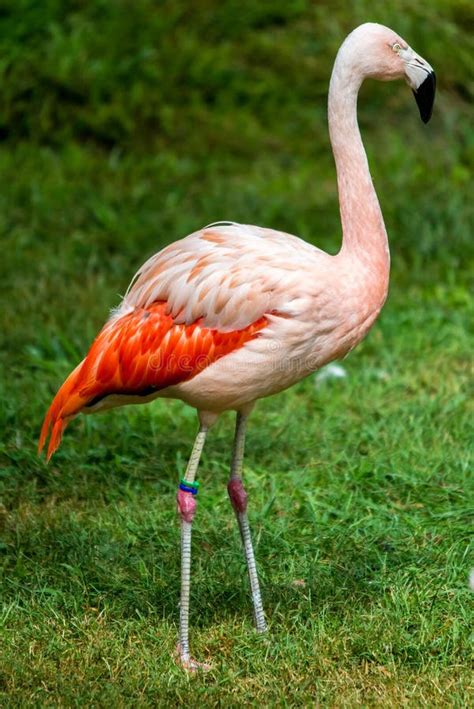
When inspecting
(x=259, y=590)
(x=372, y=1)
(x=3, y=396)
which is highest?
(x=372, y=1)

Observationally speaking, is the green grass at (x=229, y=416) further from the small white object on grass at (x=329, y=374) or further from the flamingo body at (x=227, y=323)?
the flamingo body at (x=227, y=323)

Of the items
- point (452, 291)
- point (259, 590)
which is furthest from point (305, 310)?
point (452, 291)

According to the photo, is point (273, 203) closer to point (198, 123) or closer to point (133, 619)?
point (198, 123)

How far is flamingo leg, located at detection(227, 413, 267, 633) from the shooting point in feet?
14.6

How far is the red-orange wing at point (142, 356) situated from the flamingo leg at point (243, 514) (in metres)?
0.40

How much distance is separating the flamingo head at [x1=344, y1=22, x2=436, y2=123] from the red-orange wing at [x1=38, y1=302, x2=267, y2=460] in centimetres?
98

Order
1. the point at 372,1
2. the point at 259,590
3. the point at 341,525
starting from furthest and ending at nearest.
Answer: the point at 372,1
the point at 341,525
the point at 259,590

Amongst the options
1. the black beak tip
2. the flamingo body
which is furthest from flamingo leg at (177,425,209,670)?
the black beak tip

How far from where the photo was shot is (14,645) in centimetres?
432

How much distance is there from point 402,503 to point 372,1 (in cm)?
719

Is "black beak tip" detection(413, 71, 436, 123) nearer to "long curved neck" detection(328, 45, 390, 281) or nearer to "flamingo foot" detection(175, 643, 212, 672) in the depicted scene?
"long curved neck" detection(328, 45, 390, 281)

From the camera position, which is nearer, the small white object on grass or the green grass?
the green grass

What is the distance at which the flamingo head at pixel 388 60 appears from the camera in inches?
168

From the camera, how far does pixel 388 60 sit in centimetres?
431
